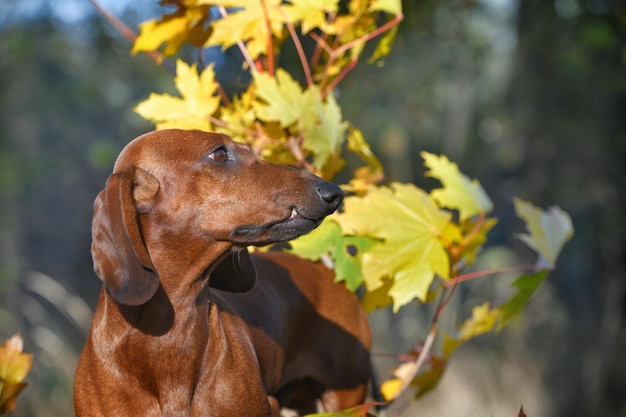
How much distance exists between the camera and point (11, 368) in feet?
9.80

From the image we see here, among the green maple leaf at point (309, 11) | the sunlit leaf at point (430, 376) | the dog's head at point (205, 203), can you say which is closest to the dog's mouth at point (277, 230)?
the dog's head at point (205, 203)

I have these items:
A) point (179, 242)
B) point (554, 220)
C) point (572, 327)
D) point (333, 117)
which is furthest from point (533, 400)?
point (179, 242)

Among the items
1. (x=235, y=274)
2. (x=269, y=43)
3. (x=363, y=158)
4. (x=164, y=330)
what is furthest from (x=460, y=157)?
(x=164, y=330)

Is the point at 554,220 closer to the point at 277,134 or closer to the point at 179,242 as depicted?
the point at 277,134

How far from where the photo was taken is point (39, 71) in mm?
16359

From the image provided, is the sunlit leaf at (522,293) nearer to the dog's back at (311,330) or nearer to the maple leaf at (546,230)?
the maple leaf at (546,230)

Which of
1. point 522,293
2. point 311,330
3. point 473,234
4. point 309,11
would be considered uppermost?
point 309,11

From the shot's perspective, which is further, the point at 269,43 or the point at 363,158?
the point at 363,158

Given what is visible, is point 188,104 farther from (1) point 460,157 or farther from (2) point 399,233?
(1) point 460,157

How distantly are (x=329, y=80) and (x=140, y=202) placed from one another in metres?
1.52

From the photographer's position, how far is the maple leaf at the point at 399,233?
3207 millimetres

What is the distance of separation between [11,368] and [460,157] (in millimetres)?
9026

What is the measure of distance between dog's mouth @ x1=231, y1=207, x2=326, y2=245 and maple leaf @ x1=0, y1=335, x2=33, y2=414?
950 mm

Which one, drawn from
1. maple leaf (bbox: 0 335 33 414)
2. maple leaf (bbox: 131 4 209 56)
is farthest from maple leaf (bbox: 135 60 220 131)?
maple leaf (bbox: 0 335 33 414)
